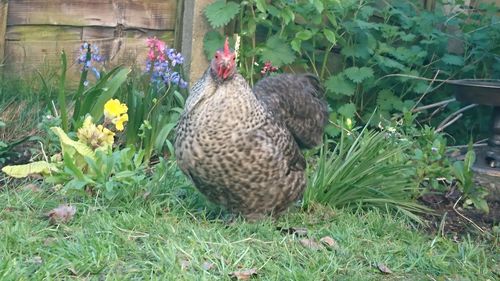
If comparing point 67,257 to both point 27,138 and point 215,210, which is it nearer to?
point 215,210

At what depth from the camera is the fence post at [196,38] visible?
609cm

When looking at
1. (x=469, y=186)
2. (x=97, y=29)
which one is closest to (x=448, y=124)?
(x=469, y=186)

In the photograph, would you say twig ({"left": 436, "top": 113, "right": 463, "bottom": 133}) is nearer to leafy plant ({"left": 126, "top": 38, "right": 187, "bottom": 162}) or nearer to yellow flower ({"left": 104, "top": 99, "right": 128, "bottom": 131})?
leafy plant ({"left": 126, "top": 38, "right": 187, "bottom": 162})

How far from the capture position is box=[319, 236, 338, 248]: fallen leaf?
4148mm

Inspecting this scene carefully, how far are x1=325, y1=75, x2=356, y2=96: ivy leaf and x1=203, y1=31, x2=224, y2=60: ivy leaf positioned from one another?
0.83 m

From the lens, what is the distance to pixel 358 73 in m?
6.23

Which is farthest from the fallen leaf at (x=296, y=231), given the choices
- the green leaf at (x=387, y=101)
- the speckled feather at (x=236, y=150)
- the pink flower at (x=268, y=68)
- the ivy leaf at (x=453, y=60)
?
the ivy leaf at (x=453, y=60)

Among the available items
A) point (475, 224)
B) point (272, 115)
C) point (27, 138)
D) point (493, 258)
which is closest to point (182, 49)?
point (27, 138)

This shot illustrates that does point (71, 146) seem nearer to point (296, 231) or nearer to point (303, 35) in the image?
point (296, 231)

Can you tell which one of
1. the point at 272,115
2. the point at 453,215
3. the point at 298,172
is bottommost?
the point at 453,215

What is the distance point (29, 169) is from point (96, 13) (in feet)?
6.02

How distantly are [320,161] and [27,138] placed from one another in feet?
5.50

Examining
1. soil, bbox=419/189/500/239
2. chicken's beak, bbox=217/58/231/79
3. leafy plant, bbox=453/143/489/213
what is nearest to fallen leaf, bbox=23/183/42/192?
chicken's beak, bbox=217/58/231/79

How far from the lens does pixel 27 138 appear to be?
506 cm
